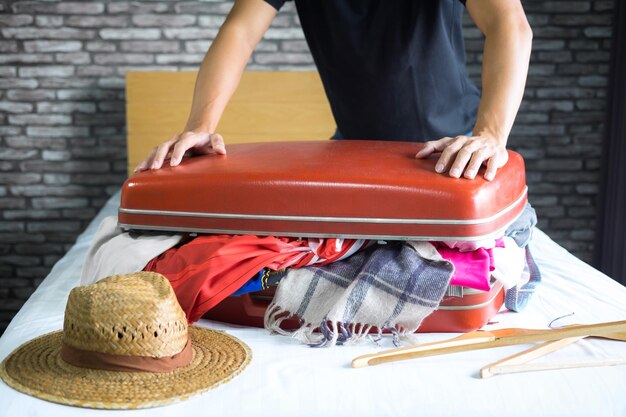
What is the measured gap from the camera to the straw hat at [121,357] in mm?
934

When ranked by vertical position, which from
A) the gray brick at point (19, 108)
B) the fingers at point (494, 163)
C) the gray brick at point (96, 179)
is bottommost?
the gray brick at point (96, 179)

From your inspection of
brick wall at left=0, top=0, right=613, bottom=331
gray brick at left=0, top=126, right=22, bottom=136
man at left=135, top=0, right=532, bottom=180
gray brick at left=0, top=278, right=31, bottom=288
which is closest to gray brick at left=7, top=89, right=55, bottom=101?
brick wall at left=0, top=0, right=613, bottom=331

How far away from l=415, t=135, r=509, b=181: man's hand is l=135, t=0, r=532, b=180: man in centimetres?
29

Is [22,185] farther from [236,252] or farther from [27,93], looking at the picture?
[236,252]

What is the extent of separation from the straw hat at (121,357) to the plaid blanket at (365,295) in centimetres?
18

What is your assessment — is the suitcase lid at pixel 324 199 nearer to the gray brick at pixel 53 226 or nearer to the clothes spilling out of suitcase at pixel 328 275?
the clothes spilling out of suitcase at pixel 328 275

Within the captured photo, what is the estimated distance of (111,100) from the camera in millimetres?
3510

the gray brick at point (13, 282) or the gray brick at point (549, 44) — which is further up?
the gray brick at point (549, 44)

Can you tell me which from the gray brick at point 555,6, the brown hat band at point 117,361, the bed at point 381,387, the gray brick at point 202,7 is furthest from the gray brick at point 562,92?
the brown hat band at point 117,361

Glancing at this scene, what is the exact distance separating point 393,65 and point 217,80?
452mm

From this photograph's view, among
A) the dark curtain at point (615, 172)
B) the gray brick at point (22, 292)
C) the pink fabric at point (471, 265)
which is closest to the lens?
the pink fabric at point (471, 265)

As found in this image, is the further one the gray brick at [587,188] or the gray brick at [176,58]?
the gray brick at [587,188]

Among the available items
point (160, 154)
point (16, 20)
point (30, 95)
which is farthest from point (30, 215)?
point (160, 154)

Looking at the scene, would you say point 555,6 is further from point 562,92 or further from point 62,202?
point 62,202
